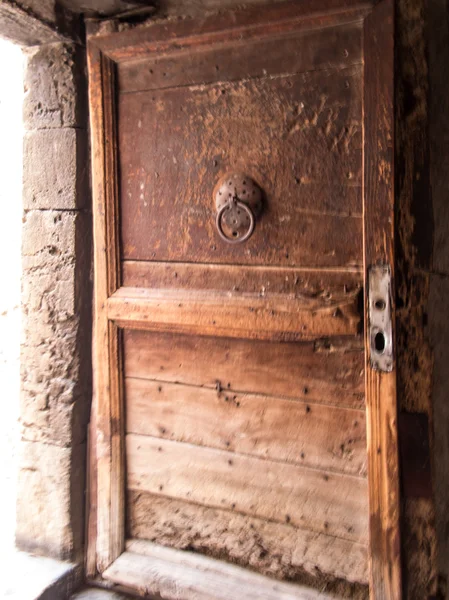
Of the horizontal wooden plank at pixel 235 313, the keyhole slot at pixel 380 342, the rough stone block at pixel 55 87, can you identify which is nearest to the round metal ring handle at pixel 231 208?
the horizontal wooden plank at pixel 235 313

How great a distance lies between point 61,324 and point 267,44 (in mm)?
1110

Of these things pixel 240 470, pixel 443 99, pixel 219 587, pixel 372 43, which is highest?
pixel 372 43

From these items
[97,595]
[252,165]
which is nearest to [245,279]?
[252,165]

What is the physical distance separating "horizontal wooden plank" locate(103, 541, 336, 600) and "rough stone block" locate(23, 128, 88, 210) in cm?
119

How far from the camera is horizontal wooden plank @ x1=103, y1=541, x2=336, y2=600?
1.52 metres

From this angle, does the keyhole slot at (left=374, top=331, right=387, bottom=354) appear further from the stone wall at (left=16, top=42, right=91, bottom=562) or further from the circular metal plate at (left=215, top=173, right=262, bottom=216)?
the stone wall at (left=16, top=42, right=91, bottom=562)

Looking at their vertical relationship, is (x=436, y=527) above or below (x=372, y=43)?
below

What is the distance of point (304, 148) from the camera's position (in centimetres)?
144

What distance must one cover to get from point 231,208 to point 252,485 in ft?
2.75

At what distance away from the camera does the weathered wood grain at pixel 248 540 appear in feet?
4.83

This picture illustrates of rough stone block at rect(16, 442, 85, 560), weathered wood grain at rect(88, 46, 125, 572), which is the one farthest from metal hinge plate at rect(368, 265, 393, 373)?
rough stone block at rect(16, 442, 85, 560)

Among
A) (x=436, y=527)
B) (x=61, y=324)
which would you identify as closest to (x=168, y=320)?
(x=61, y=324)

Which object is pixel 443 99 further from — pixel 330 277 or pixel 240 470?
pixel 240 470

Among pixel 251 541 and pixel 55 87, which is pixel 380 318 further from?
pixel 55 87
